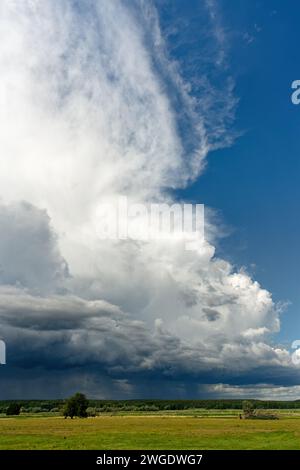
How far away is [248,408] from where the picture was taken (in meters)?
190
